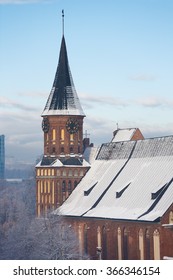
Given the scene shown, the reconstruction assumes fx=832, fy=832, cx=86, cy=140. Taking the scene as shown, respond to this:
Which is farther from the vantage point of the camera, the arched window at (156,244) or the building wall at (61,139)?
the building wall at (61,139)

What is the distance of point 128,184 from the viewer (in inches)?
1770

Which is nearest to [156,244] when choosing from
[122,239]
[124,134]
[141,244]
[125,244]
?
[141,244]

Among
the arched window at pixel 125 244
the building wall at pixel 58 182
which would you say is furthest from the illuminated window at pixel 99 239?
the building wall at pixel 58 182

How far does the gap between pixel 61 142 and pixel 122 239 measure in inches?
469

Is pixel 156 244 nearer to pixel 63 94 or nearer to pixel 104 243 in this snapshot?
pixel 104 243

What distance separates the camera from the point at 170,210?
3847cm

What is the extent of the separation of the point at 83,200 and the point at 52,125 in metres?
6.30

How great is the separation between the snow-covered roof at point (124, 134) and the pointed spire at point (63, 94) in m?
3.90

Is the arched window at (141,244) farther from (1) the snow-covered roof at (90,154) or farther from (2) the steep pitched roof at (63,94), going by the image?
(2) the steep pitched roof at (63,94)

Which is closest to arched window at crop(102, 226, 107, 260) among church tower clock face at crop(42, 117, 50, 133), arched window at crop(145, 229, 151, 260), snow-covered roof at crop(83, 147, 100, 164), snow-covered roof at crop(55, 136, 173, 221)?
snow-covered roof at crop(55, 136, 173, 221)

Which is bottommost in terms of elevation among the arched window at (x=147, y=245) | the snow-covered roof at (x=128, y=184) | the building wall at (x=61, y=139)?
the arched window at (x=147, y=245)

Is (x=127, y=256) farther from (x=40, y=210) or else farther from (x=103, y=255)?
(x=40, y=210)

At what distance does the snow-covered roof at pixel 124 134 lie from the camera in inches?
2152

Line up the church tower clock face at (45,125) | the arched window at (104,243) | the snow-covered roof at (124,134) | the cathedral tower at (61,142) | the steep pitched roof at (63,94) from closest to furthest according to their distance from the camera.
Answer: the arched window at (104,243)
the cathedral tower at (61,142)
the steep pitched roof at (63,94)
the church tower clock face at (45,125)
the snow-covered roof at (124,134)
